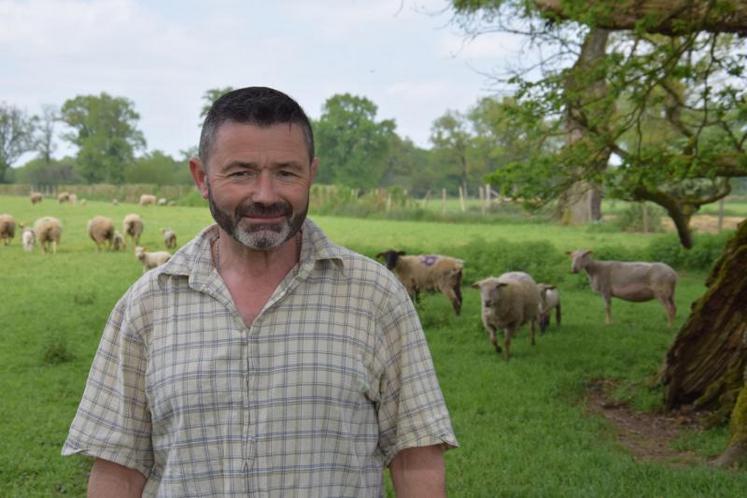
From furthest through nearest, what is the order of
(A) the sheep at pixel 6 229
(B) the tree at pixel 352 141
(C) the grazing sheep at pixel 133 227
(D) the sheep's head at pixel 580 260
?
(B) the tree at pixel 352 141 < (C) the grazing sheep at pixel 133 227 < (A) the sheep at pixel 6 229 < (D) the sheep's head at pixel 580 260

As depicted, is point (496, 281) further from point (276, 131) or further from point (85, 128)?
point (85, 128)

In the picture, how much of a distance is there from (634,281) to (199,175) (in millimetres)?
13092

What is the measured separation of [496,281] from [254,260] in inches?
379

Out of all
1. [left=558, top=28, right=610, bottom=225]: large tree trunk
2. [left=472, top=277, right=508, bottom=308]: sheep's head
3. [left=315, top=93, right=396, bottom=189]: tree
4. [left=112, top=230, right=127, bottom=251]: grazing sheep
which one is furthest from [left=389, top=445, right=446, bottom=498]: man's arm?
[left=315, top=93, right=396, bottom=189]: tree

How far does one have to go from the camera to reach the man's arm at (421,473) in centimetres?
221

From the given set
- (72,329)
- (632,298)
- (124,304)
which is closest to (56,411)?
(72,329)

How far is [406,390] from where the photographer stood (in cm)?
223

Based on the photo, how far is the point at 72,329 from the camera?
13.2m

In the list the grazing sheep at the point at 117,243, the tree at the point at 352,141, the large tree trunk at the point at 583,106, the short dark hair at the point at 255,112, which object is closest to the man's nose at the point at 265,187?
the short dark hair at the point at 255,112

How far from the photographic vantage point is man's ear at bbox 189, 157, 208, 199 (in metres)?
2.31

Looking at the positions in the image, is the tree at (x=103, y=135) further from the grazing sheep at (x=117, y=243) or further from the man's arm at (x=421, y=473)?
the man's arm at (x=421, y=473)

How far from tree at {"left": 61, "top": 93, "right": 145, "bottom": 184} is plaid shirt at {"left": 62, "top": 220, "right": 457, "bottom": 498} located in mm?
88434

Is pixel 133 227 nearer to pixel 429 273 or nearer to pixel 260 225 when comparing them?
pixel 429 273

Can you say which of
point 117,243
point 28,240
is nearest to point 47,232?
point 28,240
